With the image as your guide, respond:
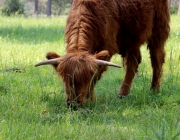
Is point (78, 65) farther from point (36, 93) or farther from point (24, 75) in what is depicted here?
point (24, 75)

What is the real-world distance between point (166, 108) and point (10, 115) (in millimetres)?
2208

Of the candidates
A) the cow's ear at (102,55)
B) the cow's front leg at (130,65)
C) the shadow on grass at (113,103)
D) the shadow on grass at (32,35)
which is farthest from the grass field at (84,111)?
the shadow on grass at (32,35)

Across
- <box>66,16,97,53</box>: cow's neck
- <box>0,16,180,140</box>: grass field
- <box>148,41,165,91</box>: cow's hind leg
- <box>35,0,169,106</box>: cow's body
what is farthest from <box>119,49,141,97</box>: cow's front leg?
<box>66,16,97,53</box>: cow's neck

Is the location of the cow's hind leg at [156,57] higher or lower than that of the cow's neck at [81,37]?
lower

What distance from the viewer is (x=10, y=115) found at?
516 centimetres

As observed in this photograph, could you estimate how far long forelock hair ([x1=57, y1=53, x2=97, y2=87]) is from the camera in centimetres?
526

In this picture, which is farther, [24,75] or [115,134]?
[24,75]

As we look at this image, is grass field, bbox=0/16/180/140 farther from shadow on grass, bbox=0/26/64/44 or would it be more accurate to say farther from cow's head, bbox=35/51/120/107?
shadow on grass, bbox=0/26/64/44

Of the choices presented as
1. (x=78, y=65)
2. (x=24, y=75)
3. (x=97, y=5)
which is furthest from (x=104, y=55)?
(x=24, y=75)

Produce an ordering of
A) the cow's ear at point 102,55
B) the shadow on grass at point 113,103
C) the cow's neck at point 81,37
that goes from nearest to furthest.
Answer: the shadow on grass at point 113,103 → the cow's ear at point 102,55 → the cow's neck at point 81,37

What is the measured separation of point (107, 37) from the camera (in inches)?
244

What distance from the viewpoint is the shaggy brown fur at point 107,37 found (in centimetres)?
534

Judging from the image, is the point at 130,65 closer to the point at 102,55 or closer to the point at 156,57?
the point at 156,57

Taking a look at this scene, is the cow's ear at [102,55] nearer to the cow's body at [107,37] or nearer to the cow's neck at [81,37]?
the cow's body at [107,37]
